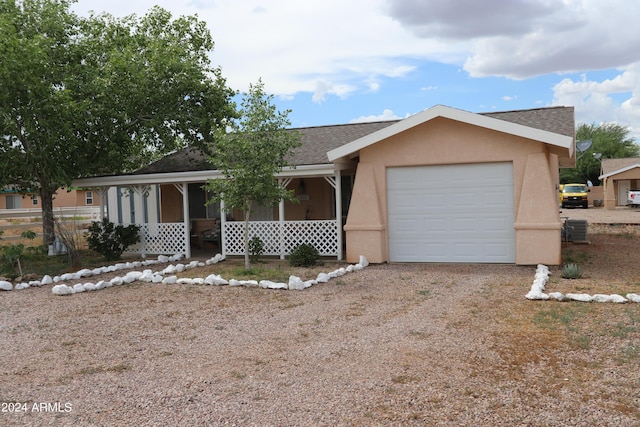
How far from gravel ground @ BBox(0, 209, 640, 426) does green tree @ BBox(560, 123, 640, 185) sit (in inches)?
1787

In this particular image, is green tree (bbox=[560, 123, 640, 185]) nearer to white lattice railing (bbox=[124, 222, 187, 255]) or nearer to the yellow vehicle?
the yellow vehicle

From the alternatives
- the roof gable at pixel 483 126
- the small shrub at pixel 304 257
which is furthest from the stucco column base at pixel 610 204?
the small shrub at pixel 304 257

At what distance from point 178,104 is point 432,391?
14.6 m

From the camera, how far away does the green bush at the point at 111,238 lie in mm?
15203

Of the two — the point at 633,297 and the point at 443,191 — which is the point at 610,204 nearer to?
the point at 443,191

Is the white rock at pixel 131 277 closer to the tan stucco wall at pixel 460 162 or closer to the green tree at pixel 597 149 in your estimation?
the tan stucco wall at pixel 460 162

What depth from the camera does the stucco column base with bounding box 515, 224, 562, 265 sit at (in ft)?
37.8

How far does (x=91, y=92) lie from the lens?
53.3ft

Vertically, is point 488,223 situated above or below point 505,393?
above

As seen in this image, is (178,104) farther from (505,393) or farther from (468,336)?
(505,393)

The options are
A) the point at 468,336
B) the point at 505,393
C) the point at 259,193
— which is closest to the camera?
the point at 505,393

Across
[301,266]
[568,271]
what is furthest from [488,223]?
[301,266]

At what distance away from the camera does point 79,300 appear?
374 inches

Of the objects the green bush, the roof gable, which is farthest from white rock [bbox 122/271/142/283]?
the roof gable
